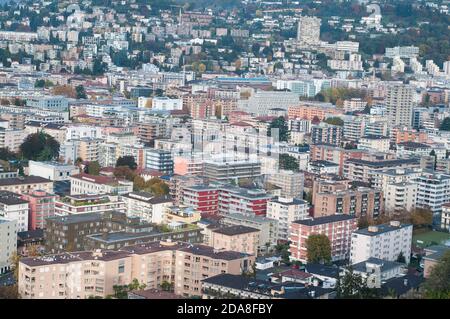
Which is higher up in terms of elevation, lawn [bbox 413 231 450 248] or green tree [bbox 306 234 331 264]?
green tree [bbox 306 234 331 264]

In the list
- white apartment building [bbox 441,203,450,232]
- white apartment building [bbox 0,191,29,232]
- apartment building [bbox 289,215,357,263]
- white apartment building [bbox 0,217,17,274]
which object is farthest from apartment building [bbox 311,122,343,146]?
white apartment building [bbox 0,217,17,274]

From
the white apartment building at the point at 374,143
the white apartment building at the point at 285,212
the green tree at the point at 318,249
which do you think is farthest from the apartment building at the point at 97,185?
the white apartment building at the point at 374,143

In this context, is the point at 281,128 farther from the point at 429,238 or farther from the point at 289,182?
the point at 429,238

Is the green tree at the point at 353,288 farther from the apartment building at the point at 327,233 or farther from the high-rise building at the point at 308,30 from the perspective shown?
the high-rise building at the point at 308,30

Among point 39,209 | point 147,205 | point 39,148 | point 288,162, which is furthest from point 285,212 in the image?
point 39,148

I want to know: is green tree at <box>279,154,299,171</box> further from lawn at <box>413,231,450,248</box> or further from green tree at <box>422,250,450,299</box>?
green tree at <box>422,250,450,299</box>

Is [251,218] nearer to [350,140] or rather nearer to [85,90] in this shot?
[350,140]
